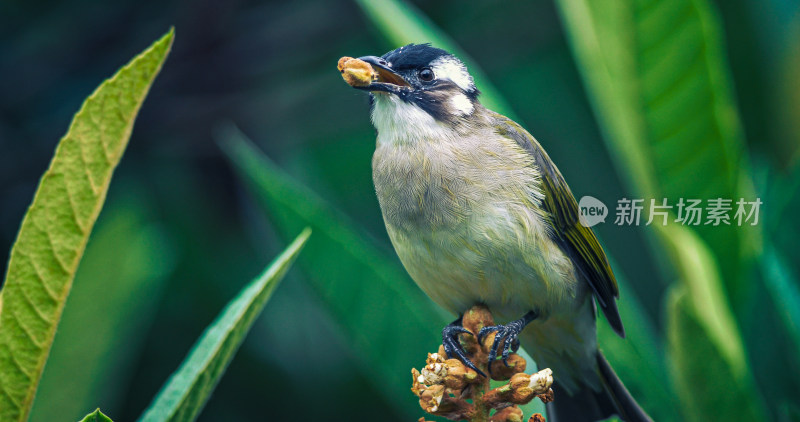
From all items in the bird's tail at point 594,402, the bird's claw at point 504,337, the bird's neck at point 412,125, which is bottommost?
the bird's tail at point 594,402

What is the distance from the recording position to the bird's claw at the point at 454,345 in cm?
130

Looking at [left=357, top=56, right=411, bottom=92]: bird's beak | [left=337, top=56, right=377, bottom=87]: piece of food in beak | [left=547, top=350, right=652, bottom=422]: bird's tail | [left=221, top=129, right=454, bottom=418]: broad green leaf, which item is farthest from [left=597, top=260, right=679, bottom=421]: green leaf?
[left=337, top=56, right=377, bottom=87]: piece of food in beak

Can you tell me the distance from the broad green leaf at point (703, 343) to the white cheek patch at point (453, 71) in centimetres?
54

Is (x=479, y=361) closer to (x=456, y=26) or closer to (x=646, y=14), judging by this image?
(x=646, y=14)

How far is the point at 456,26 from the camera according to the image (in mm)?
3439

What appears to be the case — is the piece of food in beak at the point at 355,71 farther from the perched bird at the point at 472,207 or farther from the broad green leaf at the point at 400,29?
the broad green leaf at the point at 400,29

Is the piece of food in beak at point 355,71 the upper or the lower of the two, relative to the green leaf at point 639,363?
upper

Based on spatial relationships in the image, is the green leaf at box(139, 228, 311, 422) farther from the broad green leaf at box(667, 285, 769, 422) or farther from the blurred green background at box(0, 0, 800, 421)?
the broad green leaf at box(667, 285, 769, 422)

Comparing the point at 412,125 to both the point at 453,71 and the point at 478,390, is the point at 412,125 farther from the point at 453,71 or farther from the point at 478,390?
the point at 478,390

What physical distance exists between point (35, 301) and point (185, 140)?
225 cm

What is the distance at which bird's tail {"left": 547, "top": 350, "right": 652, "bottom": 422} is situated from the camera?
1.90 m

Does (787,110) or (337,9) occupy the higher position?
(337,9)

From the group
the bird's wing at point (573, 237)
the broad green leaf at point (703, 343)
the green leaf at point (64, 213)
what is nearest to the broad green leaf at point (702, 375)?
the broad green leaf at point (703, 343)

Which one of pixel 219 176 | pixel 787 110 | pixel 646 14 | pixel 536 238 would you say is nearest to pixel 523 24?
pixel 787 110
